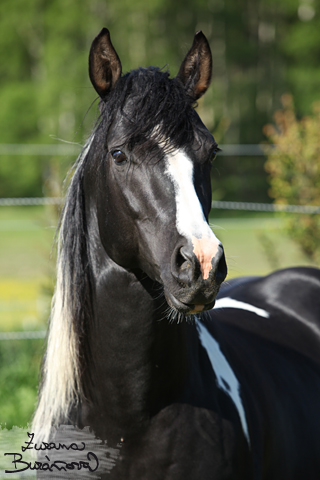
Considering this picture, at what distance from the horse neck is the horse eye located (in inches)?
13.1

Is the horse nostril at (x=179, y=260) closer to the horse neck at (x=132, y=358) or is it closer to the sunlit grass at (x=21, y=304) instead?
the horse neck at (x=132, y=358)

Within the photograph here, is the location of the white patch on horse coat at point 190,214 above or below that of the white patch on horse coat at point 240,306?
above

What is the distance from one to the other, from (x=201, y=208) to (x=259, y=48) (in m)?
28.1

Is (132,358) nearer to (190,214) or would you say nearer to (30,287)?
(190,214)

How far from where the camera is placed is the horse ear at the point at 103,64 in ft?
5.74

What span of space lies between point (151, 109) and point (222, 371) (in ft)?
3.22

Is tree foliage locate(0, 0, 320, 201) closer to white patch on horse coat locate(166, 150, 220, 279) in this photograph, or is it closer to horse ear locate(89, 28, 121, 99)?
horse ear locate(89, 28, 121, 99)

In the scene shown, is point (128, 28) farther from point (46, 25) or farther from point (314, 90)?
point (314, 90)

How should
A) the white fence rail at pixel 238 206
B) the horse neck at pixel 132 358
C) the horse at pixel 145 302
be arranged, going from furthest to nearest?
the white fence rail at pixel 238 206 → the horse neck at pixel 132 358 → the horse at pixel 145 302

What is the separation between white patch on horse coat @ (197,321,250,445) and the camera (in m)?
1.88

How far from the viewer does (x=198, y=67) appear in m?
1.90

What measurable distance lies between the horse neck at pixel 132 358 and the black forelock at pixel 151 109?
0.45 m

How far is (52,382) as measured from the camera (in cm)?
185

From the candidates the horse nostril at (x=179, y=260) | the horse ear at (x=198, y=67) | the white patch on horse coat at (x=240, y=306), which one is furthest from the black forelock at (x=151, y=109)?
the white patch on horse coat at (x=240, y=306)
